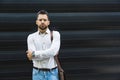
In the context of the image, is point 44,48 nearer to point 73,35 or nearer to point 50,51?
point 50,51

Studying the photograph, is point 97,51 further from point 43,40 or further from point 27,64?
point 43,40

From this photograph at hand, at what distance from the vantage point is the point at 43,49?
3.61m

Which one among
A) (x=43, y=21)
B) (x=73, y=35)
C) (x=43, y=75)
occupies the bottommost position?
(x=43, y=75)

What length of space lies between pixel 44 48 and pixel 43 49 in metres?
0.02

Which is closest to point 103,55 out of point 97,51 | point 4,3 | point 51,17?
point 97,51

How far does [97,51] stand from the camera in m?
4.79

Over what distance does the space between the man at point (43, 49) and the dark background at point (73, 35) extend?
39.9 inches

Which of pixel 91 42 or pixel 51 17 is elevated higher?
pixel 51 17

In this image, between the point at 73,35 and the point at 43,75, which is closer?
the point at 43,75

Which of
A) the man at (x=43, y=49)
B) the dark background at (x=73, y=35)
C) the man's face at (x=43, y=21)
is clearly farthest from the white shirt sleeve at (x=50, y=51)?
the dark background at (x=73, y=35)

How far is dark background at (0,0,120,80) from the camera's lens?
15.1 feet

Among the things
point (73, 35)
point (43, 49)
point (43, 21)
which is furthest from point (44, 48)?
point (73, 35)

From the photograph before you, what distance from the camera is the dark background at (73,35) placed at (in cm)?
461

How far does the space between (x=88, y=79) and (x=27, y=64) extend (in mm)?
898
